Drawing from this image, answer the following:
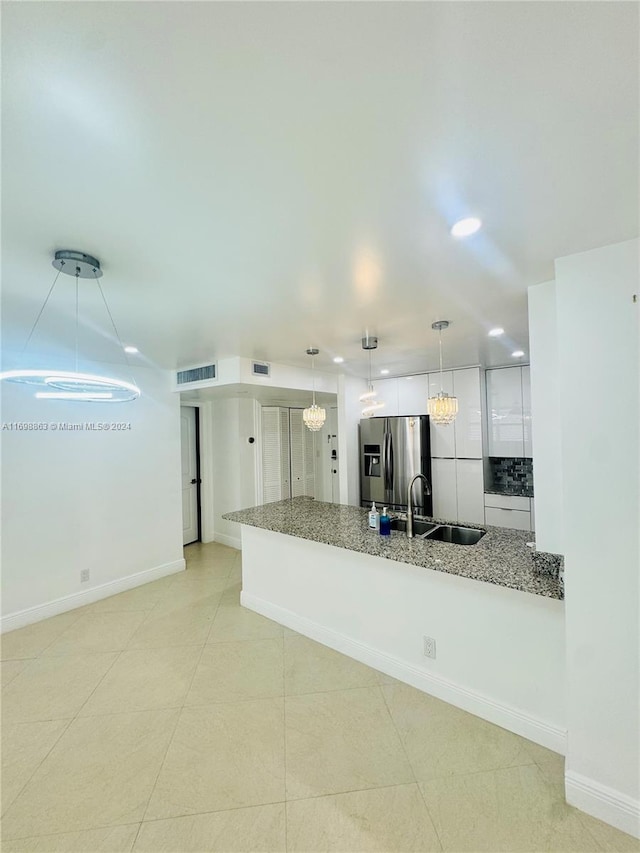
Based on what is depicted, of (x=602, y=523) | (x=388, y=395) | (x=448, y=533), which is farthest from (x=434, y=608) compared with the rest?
(x=388, y=395)

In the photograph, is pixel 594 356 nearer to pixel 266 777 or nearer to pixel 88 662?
pixel 266 777

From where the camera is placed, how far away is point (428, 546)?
7.83 ft


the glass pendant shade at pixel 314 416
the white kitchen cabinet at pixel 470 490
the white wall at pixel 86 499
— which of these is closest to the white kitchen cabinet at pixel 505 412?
the white kitchen cabinet at pixel 470 490

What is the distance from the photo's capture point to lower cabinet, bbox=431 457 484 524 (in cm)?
430

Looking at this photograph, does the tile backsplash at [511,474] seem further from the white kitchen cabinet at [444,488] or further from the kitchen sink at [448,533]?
the kitchen sink at [448,533]

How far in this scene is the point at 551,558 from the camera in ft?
6.91

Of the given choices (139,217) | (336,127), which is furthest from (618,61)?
(139,217)

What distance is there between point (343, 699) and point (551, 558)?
5.05 ft

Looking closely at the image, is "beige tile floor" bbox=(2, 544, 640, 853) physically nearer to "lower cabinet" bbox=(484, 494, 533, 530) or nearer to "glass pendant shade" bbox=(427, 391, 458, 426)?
"glass pendant shade" bbox=(427, 391, 458, 426)

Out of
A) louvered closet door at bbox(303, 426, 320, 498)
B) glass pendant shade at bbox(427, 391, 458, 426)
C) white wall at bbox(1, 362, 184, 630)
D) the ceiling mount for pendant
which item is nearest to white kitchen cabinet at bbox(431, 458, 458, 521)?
glass pendant shade at bbox(427, 391, 458, 426)

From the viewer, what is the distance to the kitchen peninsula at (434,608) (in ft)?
6.13

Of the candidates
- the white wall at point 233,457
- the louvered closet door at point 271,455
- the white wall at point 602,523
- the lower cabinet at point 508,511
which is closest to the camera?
the white wall at point 602,523

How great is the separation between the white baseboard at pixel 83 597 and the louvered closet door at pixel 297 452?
6.43 ft

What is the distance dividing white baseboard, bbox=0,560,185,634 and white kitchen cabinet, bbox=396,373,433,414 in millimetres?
3510
